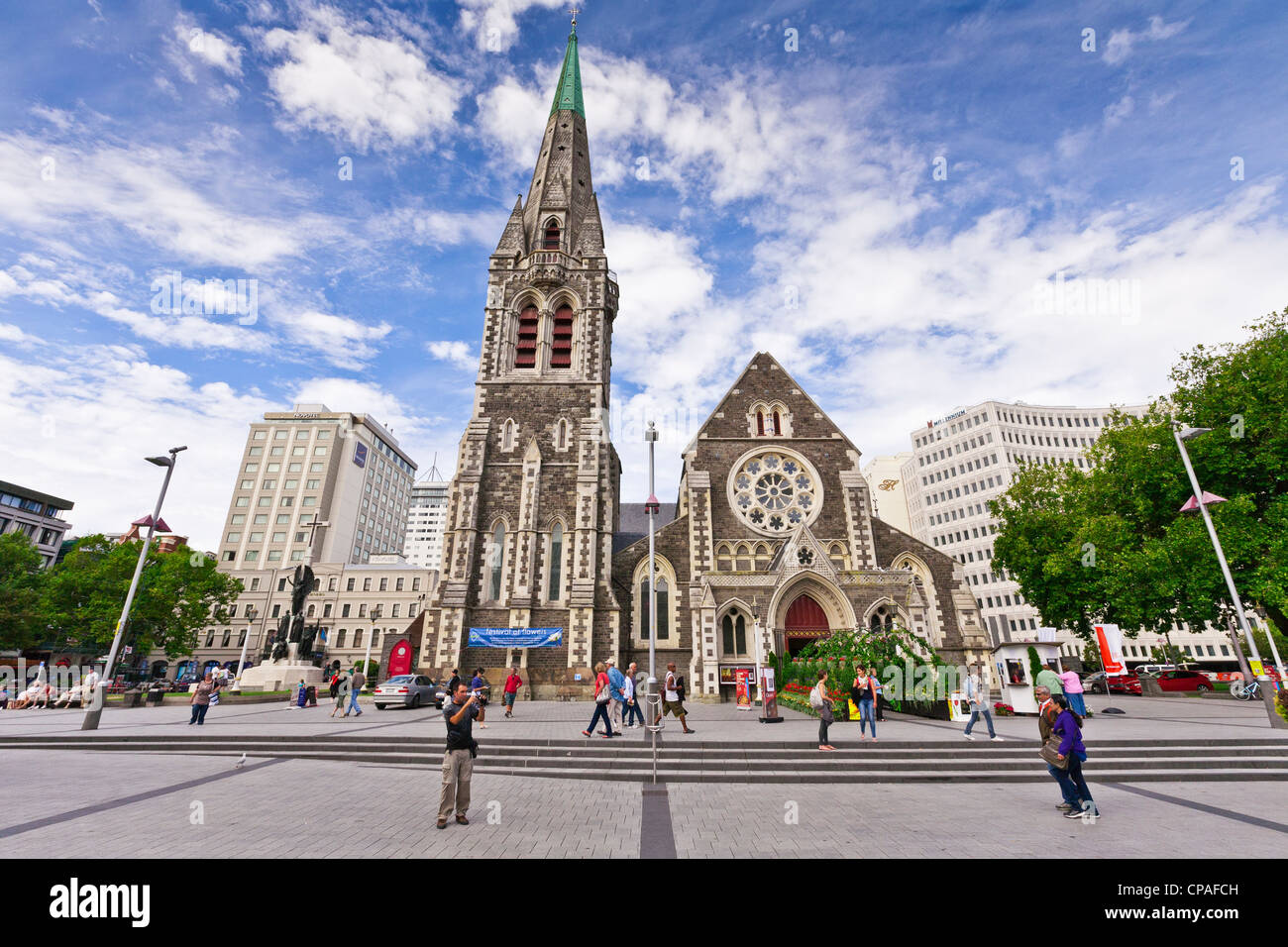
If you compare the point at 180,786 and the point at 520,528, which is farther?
the point at 520,528

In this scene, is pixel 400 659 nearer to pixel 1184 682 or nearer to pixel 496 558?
pixel 496 558

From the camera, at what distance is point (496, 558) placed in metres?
27.1

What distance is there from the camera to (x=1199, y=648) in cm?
6500

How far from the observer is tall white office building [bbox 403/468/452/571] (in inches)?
6211

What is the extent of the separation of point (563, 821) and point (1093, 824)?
697 cm

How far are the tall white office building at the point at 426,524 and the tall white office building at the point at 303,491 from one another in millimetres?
68515

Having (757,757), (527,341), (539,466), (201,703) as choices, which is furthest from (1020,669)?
(527,341)

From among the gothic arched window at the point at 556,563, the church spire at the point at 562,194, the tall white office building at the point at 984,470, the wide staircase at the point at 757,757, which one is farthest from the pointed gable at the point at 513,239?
the tall white office building at the point at 984,470

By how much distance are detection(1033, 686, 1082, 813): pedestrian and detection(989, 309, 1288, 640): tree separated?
18.1 meters

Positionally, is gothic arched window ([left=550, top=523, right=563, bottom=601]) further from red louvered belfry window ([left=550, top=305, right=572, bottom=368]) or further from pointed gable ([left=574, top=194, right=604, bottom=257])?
pointed gable ([left=574, top=194, right=604, bottom=257])

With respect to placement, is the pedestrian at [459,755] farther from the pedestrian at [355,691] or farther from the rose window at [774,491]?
the rose window at [774,491]

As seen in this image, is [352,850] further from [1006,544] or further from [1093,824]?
[1006,544]

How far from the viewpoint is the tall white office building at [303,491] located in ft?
242
